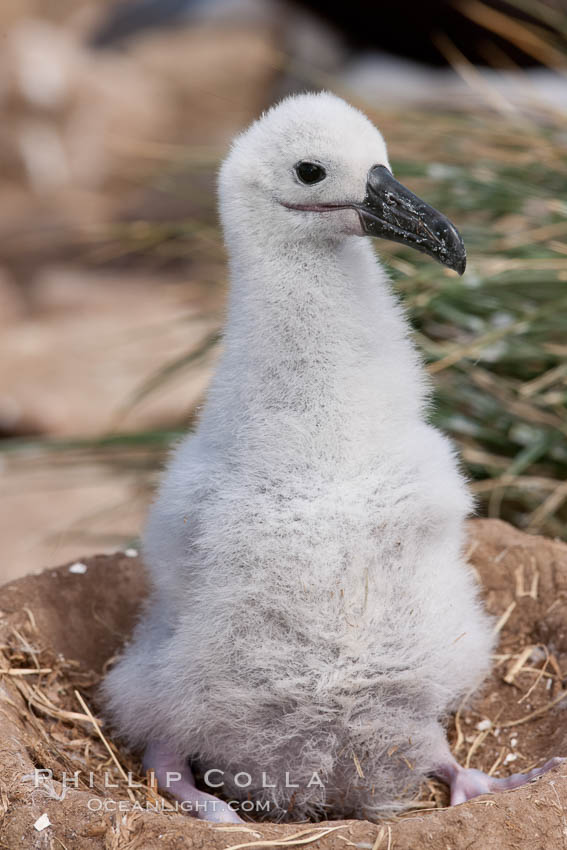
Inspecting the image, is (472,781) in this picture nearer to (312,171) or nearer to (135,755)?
(135,755)

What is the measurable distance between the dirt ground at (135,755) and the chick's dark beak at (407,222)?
105 centimetres

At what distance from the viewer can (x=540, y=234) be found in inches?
142

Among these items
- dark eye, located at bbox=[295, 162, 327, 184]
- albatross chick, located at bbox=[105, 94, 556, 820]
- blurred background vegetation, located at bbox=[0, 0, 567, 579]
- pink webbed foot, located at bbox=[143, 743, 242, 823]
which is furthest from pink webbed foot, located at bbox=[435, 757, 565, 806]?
dark eye, located at bbox=[295, 162, 327, 184]

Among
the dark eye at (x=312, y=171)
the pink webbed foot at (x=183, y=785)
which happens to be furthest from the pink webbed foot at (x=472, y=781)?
the dark eye at (x=312, y=171)

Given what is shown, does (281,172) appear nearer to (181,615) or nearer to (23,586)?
(181,615)

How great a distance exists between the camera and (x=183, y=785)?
2.37 meters

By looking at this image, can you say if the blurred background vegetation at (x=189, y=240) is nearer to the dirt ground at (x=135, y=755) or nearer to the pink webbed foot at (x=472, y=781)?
the dirt ground at (x=135, y=755)

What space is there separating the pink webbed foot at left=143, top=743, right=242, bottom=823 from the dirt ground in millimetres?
58

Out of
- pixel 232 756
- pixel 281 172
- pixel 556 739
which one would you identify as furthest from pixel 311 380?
pixel 556 739

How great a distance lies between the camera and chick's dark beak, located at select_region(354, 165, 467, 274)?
2203mm

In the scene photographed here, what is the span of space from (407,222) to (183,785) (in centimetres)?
132

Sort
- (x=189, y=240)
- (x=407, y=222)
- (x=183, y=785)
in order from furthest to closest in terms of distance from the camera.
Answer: (x=189, y=240), (x=183, y=785), (x=407, y=222)

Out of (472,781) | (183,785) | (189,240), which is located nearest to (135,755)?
(183,785)

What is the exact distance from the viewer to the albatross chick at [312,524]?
2104mm
